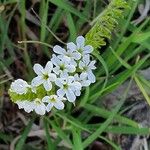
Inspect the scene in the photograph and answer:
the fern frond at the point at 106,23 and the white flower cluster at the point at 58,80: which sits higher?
the fern frond at the point at 106,23

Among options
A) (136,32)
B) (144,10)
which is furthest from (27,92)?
(144,10)

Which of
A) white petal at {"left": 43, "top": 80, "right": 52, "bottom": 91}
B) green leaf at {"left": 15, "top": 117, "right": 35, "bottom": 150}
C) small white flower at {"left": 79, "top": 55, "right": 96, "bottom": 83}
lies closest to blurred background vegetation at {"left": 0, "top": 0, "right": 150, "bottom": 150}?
green leaf at {"left": 15, "top": 117, "right": 35, "bottom": 150}

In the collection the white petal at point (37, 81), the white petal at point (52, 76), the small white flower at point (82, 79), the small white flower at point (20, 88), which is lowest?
the small white flower at point (82, 79)

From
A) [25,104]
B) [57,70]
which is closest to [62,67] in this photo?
[57,70]

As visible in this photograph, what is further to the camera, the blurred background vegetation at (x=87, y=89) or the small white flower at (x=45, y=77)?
the blurred background vegetation at (x=87, y=89)

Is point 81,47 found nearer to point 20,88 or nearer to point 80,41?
point 80,41

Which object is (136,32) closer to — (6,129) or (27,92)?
(27,92)

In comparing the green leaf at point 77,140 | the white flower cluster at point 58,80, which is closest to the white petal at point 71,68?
the white flower cluster at point 58,80

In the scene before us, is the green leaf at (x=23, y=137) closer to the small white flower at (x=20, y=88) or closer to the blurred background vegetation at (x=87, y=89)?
the blurred background vegetation at (x=87, y=89)
